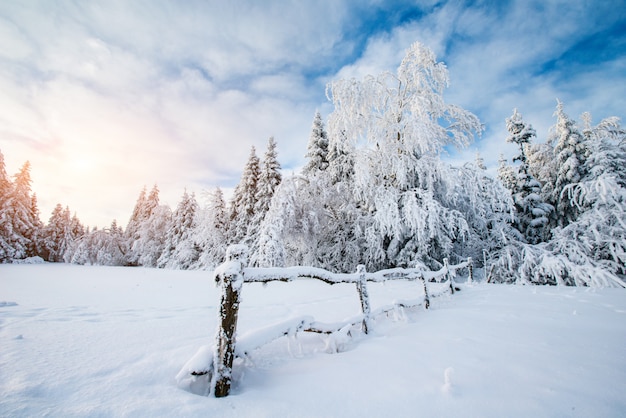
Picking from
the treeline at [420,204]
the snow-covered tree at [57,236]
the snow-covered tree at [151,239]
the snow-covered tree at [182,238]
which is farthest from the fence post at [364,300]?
the snow-covered tree at [57,236]

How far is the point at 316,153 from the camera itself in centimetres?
1912

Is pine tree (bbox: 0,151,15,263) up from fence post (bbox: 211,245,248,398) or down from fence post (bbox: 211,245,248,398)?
up

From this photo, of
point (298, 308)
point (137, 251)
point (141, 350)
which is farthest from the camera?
point (137, 251)

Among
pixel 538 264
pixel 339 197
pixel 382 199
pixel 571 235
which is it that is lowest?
pixel 538 264

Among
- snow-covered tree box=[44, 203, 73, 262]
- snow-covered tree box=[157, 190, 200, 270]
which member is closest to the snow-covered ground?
snow-covered tree box=[157, 190, 200, 270]

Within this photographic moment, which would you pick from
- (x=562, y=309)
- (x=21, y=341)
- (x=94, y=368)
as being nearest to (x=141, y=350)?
(x=94, y=368)

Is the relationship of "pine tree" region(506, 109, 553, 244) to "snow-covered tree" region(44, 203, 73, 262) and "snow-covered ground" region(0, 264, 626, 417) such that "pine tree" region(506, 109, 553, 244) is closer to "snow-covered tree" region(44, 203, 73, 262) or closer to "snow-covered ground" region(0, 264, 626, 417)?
"snow-covered ground" region(0, 264, 626, 417)

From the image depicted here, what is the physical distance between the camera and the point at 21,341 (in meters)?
2.79

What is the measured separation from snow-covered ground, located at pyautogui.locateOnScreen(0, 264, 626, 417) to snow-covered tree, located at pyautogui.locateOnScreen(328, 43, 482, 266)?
5.99 m

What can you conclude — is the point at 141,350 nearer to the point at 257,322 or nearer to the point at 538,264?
the point at 257,322

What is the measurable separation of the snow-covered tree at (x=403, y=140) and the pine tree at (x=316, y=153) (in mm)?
7508

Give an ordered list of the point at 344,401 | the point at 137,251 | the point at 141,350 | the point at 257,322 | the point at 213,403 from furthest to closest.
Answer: the point at 137,251 < the point at 257,322 < the point at 141,350 < the point at 344,401 < the point at 213,403

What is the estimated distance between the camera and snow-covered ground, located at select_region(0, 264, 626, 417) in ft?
5.92

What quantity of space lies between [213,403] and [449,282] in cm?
687
